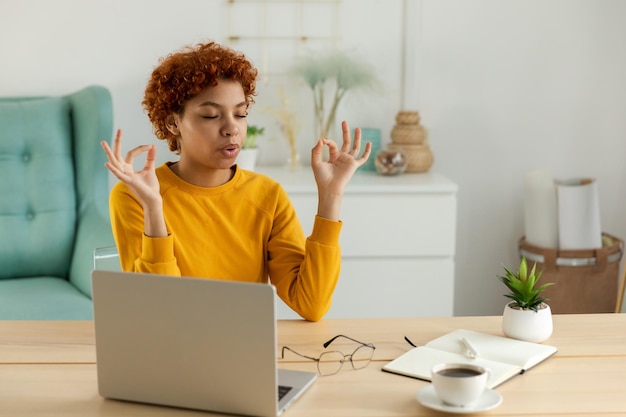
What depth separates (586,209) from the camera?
11.0 ft

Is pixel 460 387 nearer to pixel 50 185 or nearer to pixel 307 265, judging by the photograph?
pixel 307 265

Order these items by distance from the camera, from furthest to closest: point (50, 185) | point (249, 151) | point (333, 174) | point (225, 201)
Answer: point (249, 151)
point (50, 185)
point (225, 201)
point (333, 174)

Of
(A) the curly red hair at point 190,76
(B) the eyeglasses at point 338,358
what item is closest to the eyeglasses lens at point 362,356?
(B) the eyeglasses at point 338,358

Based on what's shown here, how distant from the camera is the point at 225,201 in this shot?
1967mm

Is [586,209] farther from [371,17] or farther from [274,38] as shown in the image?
[274,38]

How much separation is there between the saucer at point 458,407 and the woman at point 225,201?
0.49 metres

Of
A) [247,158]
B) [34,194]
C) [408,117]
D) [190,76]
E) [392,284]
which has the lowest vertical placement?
[392,284]

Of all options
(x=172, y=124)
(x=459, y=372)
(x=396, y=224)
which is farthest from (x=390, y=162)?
(x=459, y=372)

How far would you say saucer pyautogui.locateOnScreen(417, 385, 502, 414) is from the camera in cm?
133

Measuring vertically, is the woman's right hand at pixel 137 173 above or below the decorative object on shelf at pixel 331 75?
below

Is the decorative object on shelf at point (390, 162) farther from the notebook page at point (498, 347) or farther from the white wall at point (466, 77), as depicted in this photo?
the notebook page at point (498, 347)

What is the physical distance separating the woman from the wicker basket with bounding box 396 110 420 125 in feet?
4.97

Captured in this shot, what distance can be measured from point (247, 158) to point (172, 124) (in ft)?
4.24

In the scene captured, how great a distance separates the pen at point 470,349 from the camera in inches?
61.8
